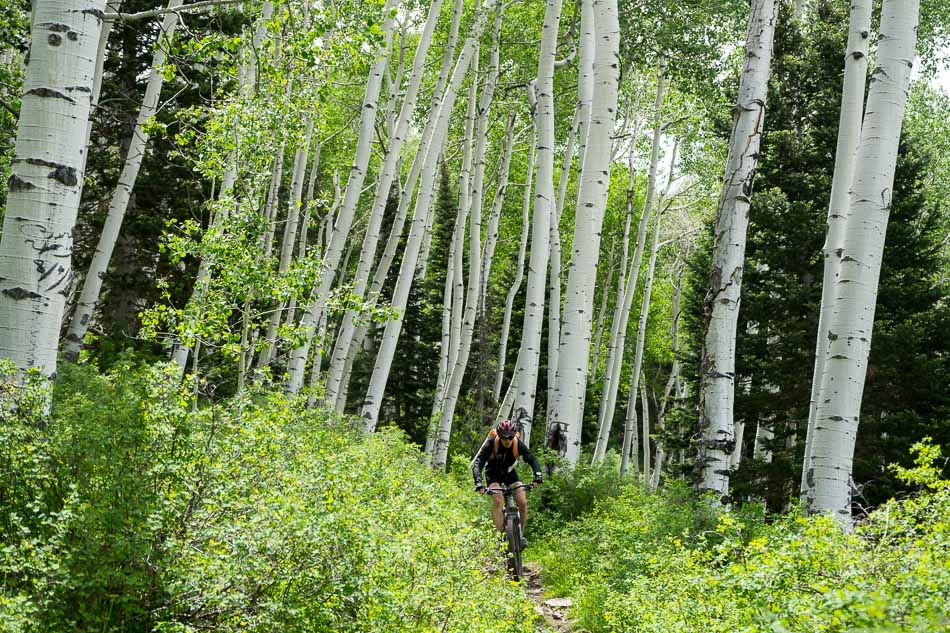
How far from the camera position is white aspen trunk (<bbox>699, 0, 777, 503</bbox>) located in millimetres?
8273

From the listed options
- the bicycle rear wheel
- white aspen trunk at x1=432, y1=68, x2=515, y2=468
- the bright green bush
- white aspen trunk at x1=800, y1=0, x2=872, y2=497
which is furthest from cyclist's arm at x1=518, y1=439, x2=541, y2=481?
white aspen trunk at x1=432, y1=68, x2=515, y2=468

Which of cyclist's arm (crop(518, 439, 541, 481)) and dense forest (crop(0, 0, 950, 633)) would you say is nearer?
dense forest (crop(0, 0, 950, 633))

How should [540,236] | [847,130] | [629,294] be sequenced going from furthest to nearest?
[629,294] < [540,236] < [847,130]

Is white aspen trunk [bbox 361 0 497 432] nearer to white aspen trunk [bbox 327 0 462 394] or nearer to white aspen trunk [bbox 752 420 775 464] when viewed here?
white aspen trunk [bbox 327 0 462 394]

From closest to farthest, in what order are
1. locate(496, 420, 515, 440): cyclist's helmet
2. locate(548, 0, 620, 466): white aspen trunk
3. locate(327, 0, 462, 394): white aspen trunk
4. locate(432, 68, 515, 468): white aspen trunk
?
locate(496, 420, 515, 440): cyclist's helmet < locate(548, 0, 620, 466): white aspen trunk < locate(327, 0, 462, 394): white aspen trunk < locate(432, 68, 515, 468): white aspen trunk

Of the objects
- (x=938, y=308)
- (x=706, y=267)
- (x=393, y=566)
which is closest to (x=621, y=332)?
(x=706, y=267)

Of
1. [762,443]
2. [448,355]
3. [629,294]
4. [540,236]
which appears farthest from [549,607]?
[629,294]

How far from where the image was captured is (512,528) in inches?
342

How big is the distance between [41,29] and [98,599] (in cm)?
313

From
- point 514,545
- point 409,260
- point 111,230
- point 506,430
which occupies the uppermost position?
point 409,260

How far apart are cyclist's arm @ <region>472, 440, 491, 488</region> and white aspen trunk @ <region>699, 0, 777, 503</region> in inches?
89.1

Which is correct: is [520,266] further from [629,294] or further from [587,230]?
[587,230]

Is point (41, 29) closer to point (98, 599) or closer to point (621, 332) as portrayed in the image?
point (98, 599)

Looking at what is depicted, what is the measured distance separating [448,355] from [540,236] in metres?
6.36
